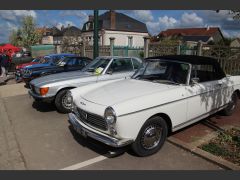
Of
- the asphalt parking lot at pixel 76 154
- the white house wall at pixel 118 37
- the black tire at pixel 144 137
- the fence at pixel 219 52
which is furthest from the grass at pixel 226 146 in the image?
the white house wall at pixel 118 37

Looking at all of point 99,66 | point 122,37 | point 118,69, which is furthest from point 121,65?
point 122,37

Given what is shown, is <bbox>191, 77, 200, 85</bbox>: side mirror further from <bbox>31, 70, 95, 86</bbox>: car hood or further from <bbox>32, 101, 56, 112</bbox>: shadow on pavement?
<bbox>32, 101, 56, 112</bbox>: shadow on pavement

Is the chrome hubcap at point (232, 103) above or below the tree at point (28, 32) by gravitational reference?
below

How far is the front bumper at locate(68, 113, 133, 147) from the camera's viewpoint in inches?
142

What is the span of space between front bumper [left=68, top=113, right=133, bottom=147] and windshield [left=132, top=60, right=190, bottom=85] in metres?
1.72

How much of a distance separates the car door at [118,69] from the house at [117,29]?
3367cm

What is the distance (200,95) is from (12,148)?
12.8 ft

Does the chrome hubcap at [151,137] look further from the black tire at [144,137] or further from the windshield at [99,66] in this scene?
the windshield at [99,66]

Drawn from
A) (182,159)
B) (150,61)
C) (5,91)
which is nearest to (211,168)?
(182,159)

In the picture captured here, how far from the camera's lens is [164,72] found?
5.03 m

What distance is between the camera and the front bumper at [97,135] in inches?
142

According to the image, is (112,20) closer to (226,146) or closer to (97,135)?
(226,146)

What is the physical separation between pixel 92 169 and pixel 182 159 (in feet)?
5.04

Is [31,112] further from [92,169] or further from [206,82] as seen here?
[206,82]
